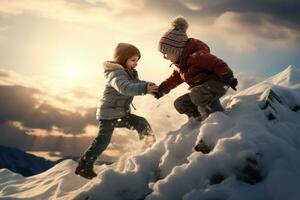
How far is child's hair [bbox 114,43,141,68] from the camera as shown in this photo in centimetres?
868

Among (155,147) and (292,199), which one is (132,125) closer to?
(155,147)

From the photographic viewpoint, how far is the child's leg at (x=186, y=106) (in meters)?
7.78

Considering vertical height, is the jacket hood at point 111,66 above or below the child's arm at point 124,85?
above

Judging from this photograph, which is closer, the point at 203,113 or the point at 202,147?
the point at 202,147

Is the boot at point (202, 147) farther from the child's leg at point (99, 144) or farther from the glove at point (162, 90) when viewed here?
the child's leg at point (99, 144)

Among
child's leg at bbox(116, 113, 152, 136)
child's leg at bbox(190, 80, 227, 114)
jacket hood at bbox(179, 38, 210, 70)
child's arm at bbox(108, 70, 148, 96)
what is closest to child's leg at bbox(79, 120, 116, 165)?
child's leg at bbox(116, 113, 152, 136)

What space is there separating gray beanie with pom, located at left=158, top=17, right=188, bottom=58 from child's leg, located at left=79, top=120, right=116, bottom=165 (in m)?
1.70

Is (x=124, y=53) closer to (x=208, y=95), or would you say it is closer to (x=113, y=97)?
(x=113, y=97)

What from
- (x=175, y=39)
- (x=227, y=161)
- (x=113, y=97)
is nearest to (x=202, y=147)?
(x=227, y=161)

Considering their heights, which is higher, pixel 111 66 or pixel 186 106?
pixel 111 66

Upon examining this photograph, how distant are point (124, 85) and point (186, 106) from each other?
1081mm

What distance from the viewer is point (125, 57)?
8680 mm

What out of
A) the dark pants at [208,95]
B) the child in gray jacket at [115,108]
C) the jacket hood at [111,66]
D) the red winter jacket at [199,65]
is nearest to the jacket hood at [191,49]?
the red winter jacket at [199,65]

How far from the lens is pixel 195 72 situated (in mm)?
7516
